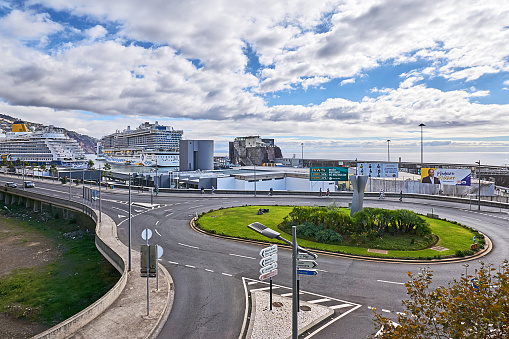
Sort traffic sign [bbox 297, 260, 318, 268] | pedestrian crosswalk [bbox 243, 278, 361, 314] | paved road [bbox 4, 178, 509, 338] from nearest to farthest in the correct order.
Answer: traffic sign [bbox 297, 260, 318, 268]
paved road [bbox 4, 178, 509, 338]
pedestrian crosswalk [bbox 243, 278, 361, 314]

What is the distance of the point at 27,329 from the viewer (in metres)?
16.0

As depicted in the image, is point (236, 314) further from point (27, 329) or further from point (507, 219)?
point (507, 219)

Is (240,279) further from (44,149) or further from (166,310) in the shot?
(44,149)

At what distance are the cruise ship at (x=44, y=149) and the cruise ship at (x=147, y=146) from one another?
51.1 ft

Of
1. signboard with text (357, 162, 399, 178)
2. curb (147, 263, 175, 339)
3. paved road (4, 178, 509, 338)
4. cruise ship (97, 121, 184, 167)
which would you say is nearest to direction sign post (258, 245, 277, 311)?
paved road (4, 178, 509, 338)

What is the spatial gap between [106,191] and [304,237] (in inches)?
1630

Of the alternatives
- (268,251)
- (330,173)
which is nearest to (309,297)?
(268,251)

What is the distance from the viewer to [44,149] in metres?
102

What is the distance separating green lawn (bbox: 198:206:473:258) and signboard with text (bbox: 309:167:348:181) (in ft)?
Answer: 38.4

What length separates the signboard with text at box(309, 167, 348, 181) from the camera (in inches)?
1836

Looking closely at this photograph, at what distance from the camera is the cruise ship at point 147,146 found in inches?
Result: 4023

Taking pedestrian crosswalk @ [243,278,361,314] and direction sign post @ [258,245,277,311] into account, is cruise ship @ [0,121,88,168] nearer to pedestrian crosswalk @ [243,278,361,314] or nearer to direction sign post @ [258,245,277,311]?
pedestrian crosswalk @ [243,278,361,314]

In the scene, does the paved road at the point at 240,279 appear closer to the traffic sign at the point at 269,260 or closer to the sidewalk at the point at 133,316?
the sidewalk at the point at 133,316

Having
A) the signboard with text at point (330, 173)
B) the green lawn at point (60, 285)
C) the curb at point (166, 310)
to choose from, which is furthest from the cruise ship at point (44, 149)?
the curb at point (166, 310)
